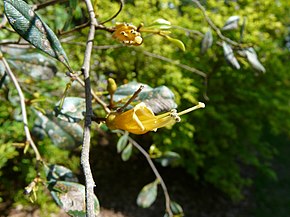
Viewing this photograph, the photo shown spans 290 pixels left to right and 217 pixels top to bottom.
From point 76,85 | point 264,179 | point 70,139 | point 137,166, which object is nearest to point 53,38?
point 70,139

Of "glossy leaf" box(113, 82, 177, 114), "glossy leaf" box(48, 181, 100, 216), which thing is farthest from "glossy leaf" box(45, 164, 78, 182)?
"glossy leaf" box(113, 82, 177, 114)

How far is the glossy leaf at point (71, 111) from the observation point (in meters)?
0.78

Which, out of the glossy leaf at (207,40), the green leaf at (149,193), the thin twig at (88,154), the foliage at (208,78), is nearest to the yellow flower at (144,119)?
the thin twig at (88,154)

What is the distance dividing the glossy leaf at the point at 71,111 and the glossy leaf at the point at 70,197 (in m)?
0.13

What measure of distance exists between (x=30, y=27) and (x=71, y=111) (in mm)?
259

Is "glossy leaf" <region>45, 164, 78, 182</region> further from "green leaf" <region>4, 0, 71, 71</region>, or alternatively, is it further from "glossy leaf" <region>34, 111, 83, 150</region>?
"green leaf" <region>4, 0, 71, 71</region>

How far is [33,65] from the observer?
49.0 inches

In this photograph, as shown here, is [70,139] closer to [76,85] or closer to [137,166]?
[76,85]

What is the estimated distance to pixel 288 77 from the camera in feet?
12.3

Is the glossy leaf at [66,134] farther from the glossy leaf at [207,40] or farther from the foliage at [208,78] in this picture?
the foliage at [208,78]

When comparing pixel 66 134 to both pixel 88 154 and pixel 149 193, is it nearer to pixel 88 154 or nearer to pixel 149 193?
pixel 149 193

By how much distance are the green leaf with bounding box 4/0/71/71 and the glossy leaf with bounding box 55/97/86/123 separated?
0.68 feet

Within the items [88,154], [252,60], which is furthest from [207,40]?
[88,154]

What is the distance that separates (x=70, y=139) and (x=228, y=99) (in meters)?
2.90
